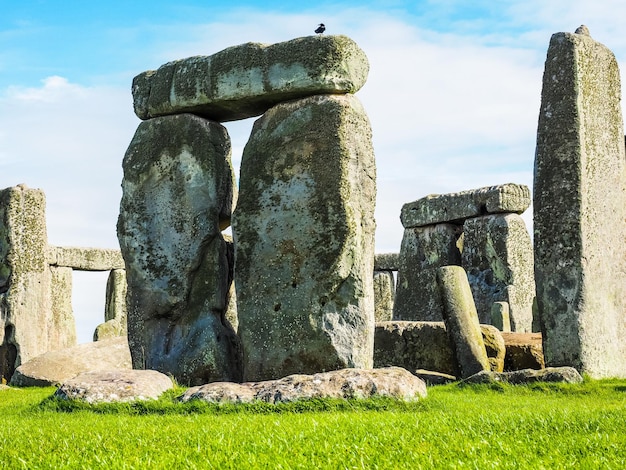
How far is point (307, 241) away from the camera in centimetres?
1248

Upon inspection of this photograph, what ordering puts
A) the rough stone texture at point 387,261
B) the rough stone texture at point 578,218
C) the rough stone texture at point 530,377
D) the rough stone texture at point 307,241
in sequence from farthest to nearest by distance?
the rough stone texture at point 387,261
the rough stone texture at point 578,218
the rough stone texture at point 307,241
the rough stone texture at point 530,377

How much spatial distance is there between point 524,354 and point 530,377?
292 centimetres

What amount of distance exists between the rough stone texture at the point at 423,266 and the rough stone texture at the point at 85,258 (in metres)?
8.38

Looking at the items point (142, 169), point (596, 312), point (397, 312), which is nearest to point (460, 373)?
point (596, 312)

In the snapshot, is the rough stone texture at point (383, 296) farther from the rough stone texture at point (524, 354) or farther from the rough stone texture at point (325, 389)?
the rough stone texture at point (325, 389)

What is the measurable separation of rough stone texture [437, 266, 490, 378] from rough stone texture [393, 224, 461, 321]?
23.0 ft

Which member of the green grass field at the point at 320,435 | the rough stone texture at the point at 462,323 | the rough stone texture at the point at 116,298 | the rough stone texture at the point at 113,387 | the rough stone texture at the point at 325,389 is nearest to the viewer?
the green grass field at the point at 320,435

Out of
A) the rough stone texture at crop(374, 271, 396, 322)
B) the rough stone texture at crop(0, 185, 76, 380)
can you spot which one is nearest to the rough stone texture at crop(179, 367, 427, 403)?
the rough stone texture at crop(0, 185, 76, 380)

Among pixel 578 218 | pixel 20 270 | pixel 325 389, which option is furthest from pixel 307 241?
pixel 20 270

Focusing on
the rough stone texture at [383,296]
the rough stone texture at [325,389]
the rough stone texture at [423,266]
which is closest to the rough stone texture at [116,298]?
the rough stone texture at [383,296]

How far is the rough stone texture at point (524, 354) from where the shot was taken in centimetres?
1465

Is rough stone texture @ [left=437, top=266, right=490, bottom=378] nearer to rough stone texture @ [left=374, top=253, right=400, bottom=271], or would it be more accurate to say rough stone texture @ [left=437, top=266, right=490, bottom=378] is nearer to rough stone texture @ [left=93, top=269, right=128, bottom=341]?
rough stone texture @ [left=374, top=253, right=400, bottom=271]

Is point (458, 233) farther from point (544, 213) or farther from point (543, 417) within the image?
point (543, 417)

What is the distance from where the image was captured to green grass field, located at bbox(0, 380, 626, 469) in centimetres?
645
